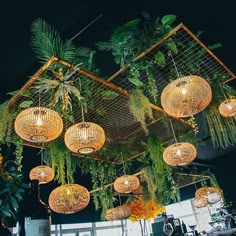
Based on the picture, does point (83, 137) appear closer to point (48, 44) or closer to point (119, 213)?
point (48, 44)

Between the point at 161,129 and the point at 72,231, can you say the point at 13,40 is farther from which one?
the point at 72,231

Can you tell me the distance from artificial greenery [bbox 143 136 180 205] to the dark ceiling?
1.43 meters

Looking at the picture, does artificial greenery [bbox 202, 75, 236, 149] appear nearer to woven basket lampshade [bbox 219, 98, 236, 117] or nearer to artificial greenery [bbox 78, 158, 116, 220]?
woven basket lampshade [bbox 219, 98, 236, 117]

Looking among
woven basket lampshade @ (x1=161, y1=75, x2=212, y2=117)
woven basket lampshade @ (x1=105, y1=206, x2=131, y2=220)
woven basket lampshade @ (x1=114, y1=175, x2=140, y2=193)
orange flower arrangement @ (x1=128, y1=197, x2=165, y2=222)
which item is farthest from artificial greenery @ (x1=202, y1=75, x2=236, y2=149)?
orange flower arrangement @ (x1=128, y1=197, x2=165, y2=222)

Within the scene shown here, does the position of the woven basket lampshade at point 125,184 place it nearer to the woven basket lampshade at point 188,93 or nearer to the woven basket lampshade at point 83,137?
the woven basket lampshade at point 83,137

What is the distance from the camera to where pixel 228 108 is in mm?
2449

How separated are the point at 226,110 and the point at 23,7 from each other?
216cm

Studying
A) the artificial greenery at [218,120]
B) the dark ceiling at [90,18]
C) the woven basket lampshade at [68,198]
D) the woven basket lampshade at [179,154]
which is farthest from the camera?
the woven basket lampshade at [179,154]

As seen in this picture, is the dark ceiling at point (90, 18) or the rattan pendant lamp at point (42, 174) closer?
the dark ceiling at point (90, 18)

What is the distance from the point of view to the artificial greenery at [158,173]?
133 inches

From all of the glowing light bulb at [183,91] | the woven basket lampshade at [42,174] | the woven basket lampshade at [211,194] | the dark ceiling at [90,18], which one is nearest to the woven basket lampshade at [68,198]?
the woven basket lampshade at [42,174]

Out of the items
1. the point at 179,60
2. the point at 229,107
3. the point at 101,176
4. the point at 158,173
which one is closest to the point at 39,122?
the point at 179,60

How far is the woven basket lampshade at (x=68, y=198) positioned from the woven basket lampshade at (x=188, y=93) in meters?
1.54

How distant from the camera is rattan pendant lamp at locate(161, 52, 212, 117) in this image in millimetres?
1866
